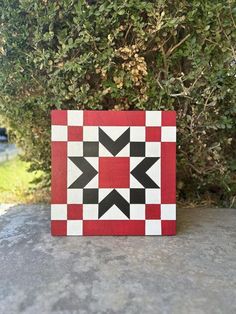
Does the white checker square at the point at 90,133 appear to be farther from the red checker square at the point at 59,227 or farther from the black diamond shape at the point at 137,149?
the red checker square at the point at 59,227

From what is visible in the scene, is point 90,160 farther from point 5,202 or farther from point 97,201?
point 5,202

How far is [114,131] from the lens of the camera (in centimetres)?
148

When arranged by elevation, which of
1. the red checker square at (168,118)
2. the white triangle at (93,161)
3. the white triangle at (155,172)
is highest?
the red checker square at (168,118)

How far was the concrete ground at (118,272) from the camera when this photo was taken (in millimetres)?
957

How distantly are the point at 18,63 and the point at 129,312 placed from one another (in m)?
1.34

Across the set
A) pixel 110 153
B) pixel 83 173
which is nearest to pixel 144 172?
pixel 110 153

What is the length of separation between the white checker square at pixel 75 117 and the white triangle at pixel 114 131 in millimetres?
133

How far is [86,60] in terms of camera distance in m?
1.54

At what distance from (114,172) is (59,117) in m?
0.38

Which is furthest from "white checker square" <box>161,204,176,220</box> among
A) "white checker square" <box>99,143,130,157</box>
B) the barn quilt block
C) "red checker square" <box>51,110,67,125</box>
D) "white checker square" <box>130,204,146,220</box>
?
"red checker square" <box>51,110,67,125</box>

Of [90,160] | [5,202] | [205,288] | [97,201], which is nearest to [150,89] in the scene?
[90,160]

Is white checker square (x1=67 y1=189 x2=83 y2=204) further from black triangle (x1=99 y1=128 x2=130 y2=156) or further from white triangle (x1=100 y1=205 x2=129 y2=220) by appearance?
black triangle (x1=99 y1=128 x2=130 y2=156)

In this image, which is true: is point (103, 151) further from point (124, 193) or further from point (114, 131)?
point (124, 193)

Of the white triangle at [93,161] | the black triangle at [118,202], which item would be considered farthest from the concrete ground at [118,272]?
the white triangle at [93,161]
